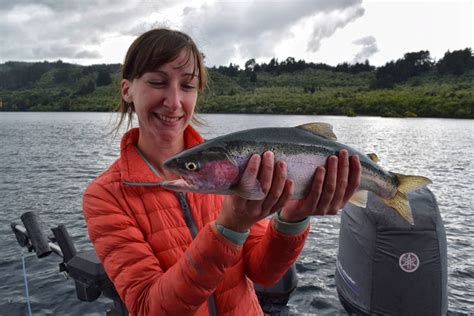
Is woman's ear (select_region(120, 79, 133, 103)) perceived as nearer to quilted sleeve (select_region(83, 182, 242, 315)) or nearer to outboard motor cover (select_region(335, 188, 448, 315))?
quilted sleeve (select_region(83, 182, 242, 315))

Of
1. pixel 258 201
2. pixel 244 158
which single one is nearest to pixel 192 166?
pixel 244 158

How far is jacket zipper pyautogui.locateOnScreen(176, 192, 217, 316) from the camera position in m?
2.81

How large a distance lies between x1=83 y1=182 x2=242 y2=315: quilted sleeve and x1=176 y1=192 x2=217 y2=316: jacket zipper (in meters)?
0.34

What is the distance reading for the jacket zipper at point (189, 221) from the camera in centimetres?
281

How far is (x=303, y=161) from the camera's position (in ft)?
8.75

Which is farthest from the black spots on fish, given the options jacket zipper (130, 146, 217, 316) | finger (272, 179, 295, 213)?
finger (272, 179, 295, 213)

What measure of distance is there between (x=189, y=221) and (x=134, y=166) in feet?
1.96

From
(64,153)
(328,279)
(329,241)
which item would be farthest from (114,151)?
(328,279)

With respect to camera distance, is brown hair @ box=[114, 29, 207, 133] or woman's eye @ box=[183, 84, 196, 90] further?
woman's eye @ box=[183, 84, 196, 90]

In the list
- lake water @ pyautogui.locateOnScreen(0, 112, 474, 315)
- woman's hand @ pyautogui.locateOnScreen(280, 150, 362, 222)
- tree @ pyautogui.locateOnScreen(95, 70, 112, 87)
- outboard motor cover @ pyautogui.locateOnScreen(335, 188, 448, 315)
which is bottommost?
lake water @ pyautogui.locateOnScreen(0, 112, 474, 315)

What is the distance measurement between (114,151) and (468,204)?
81.1 ft

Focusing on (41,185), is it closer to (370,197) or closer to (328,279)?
(328,279)

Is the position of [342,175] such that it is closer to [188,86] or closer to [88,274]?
[188,86]

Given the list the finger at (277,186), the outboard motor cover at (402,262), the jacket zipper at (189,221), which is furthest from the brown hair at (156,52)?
the outboard motor cover at (402,262)
